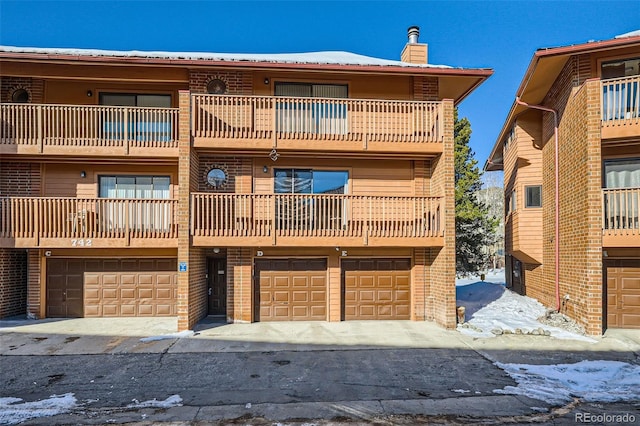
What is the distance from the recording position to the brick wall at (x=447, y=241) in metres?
10.1

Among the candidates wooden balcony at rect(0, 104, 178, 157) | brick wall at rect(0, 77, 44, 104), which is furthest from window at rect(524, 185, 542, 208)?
brick wall at rect(0, 77, 44, 104)

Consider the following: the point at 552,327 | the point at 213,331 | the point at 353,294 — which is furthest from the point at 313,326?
the point at 552,327

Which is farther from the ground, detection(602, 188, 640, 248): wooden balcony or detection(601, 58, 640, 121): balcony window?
detection(601, 58, 640, 121): balcony window

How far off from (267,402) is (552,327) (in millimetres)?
8241

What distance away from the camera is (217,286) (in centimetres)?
1184

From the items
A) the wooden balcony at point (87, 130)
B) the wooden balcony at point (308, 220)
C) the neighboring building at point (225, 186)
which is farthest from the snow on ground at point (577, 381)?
the wooden balcony at point (87, 130)

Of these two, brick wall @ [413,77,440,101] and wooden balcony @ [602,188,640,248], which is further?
brick wall @ [413,77,440,101]

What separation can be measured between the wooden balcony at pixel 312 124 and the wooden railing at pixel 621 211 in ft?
14.1

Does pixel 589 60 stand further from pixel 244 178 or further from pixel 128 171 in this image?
pixel 128 171

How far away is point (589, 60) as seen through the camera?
965 cm

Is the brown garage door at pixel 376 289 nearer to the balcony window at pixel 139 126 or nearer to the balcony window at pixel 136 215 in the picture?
the balcony window at pixel 136 215

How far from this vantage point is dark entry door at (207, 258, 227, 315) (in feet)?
38.7

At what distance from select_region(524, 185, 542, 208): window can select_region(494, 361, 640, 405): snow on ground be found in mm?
6827

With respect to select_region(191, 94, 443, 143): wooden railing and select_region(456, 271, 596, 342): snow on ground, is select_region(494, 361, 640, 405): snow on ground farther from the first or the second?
select_region(191, 94, 443, 143): wooden railing
